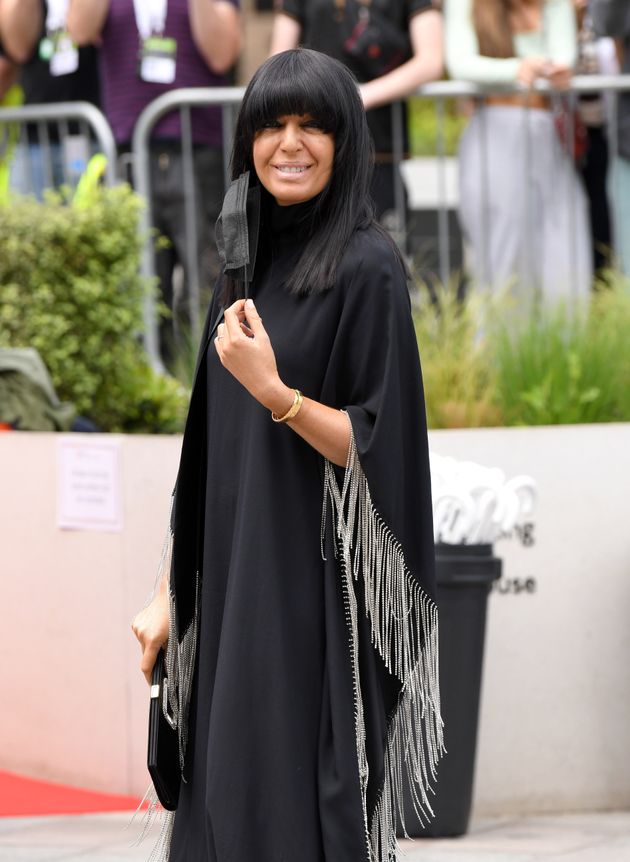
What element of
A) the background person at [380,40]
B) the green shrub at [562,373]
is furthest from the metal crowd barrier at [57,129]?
the green shrub at [562,373]

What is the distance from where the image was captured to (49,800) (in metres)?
5.66

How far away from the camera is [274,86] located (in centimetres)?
288

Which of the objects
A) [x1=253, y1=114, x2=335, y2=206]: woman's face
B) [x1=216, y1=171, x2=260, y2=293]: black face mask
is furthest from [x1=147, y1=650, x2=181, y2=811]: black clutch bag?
[x1=253, y1=114, x2=335, y2=206]: woman's face

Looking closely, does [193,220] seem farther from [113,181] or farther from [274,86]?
[274,86]

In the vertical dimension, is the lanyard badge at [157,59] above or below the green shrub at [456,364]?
above

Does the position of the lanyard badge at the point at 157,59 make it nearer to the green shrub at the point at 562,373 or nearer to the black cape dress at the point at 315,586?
the green shrub at the point at 562,373

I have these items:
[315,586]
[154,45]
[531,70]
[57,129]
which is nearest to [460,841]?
[315,586]

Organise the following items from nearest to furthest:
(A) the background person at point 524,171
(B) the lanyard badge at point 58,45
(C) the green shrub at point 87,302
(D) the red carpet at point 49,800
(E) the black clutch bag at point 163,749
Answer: (E) the black clutch bag at point 163,749 → (D) the red carpet at point 49,800 → (C) the green shrub at point 87,302 → (A) the background person at point 524,171 → (B) the lanyard badge at point 58,45

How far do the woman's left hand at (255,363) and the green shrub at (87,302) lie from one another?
12.8 feet

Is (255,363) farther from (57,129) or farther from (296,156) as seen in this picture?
(57,129)

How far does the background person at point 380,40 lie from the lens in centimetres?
682

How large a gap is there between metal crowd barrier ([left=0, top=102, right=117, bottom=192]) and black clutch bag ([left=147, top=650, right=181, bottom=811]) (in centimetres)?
454

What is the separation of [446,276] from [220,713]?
4385mm

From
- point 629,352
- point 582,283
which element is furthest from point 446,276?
point 629,352
